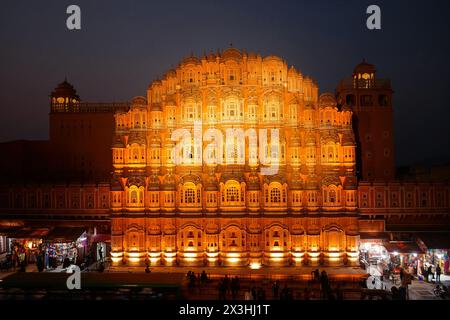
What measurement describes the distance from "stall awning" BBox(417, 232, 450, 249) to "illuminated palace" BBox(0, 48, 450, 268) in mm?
420

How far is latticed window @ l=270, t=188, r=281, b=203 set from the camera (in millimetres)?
37031

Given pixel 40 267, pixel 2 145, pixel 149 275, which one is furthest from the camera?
pixel 2 145

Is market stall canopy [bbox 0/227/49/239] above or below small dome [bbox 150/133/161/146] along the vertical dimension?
below

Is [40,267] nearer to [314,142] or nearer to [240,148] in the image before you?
[240,148]

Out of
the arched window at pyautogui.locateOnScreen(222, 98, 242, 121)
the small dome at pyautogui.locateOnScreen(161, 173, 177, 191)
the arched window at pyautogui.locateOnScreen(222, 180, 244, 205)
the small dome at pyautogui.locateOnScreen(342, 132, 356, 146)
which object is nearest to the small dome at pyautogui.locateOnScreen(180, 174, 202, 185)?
the small dome at pyautogui.locateOnScreen(161, 173, 177, 191)

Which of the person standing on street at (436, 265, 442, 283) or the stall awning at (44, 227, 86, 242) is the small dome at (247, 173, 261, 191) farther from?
the stall awning at (44, 227, 86, 242)

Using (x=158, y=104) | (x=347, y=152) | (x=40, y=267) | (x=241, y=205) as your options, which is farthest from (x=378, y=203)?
(x=40, y=267)

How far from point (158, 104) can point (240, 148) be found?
6.94 m

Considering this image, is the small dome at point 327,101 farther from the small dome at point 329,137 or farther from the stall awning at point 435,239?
the stall awning at point 435,239

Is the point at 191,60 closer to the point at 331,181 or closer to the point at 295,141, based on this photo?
the point at 295,141

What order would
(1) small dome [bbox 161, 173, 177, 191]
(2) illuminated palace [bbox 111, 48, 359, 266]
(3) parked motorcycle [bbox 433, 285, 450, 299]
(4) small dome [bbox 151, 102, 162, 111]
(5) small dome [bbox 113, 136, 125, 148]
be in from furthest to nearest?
(4) small dome [bbox 151, 102, 162, 111] → (5) small dome [bbox 113, 136, 125, 148] → (1) small dome [bbox 161, 173, 177, 191] → (2) illuminated palace [bbox 111, 48, 359, 266] → (3) parked motorcycle [bbox 433, 285, 450, 299]

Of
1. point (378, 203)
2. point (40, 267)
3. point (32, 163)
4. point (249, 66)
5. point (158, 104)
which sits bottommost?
point (40, 267)

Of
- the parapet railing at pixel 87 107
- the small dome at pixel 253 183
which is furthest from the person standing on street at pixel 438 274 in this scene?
the parapet railing at pixel 87 107
